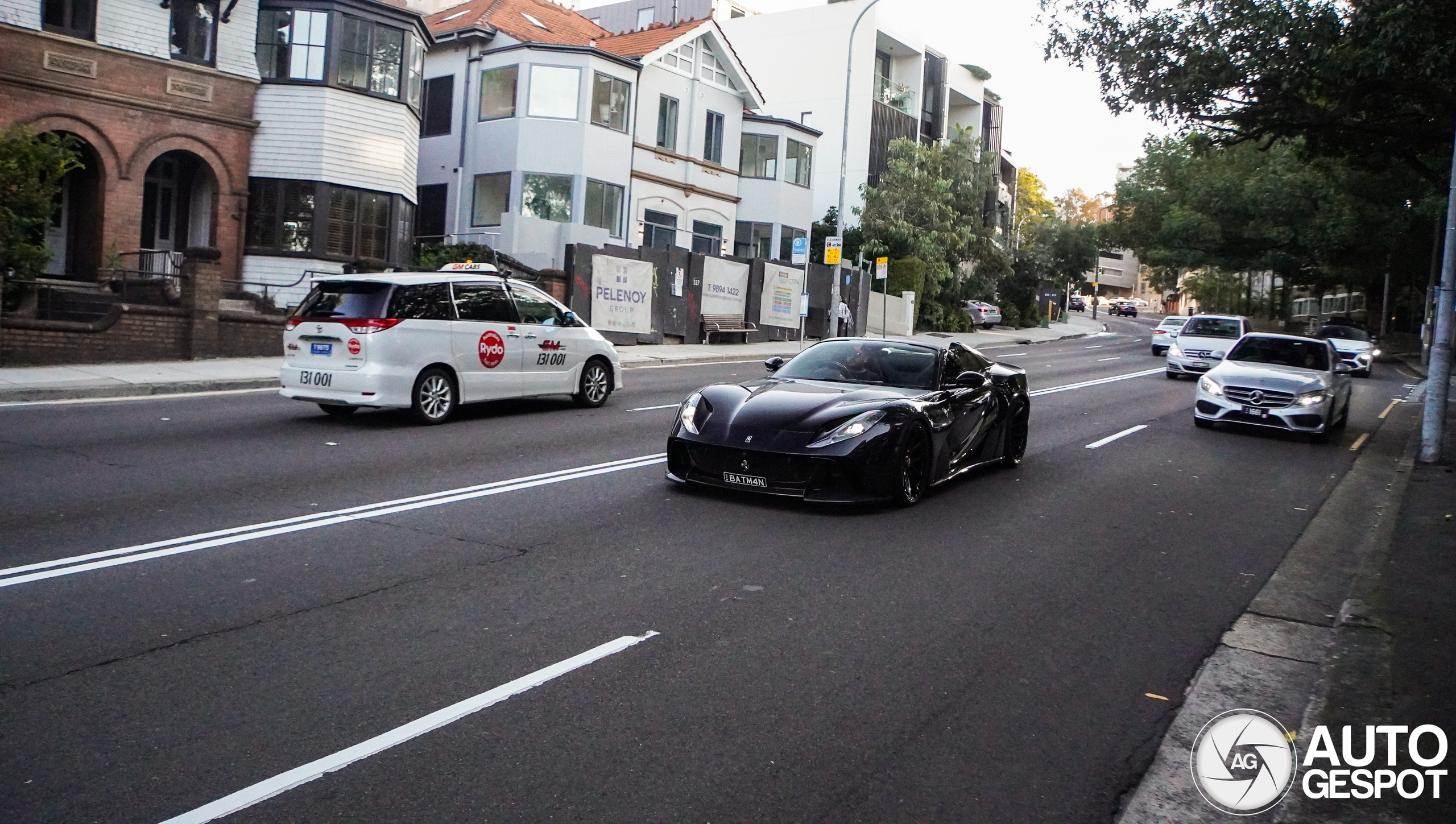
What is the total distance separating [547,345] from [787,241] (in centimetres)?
2878

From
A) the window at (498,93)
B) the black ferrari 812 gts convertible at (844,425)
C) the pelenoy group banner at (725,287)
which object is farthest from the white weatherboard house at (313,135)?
the black ferrari 812 gts convertible at (844,425)

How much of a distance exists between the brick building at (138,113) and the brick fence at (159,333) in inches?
185

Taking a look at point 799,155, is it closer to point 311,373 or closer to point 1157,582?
point 311,373

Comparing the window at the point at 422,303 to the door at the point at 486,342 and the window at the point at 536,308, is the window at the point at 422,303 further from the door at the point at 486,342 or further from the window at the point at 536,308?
the window at the point at 536,308

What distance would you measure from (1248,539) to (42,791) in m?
8.11

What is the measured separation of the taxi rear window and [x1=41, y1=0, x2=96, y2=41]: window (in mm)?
14174

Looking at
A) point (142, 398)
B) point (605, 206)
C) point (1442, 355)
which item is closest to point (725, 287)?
point (605, 206)

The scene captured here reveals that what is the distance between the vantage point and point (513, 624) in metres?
5.79

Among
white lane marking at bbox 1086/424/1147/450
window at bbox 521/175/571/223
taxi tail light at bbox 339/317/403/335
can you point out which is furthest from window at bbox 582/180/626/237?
taxi tail light at bbox 339/317/403/335

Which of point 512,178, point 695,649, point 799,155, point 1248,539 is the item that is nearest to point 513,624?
point 695,649

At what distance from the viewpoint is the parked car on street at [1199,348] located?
27094 millimetres

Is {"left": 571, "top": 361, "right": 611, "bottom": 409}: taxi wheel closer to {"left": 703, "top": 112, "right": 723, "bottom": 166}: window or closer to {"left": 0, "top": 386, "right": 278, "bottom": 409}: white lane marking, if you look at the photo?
{"left": 0, "top": 386, "right": 278, "bottom": 409}: white lane marking

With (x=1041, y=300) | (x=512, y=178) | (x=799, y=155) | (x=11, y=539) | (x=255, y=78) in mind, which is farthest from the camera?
(x=1041, y=300)

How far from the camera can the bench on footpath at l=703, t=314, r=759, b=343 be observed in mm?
32188
